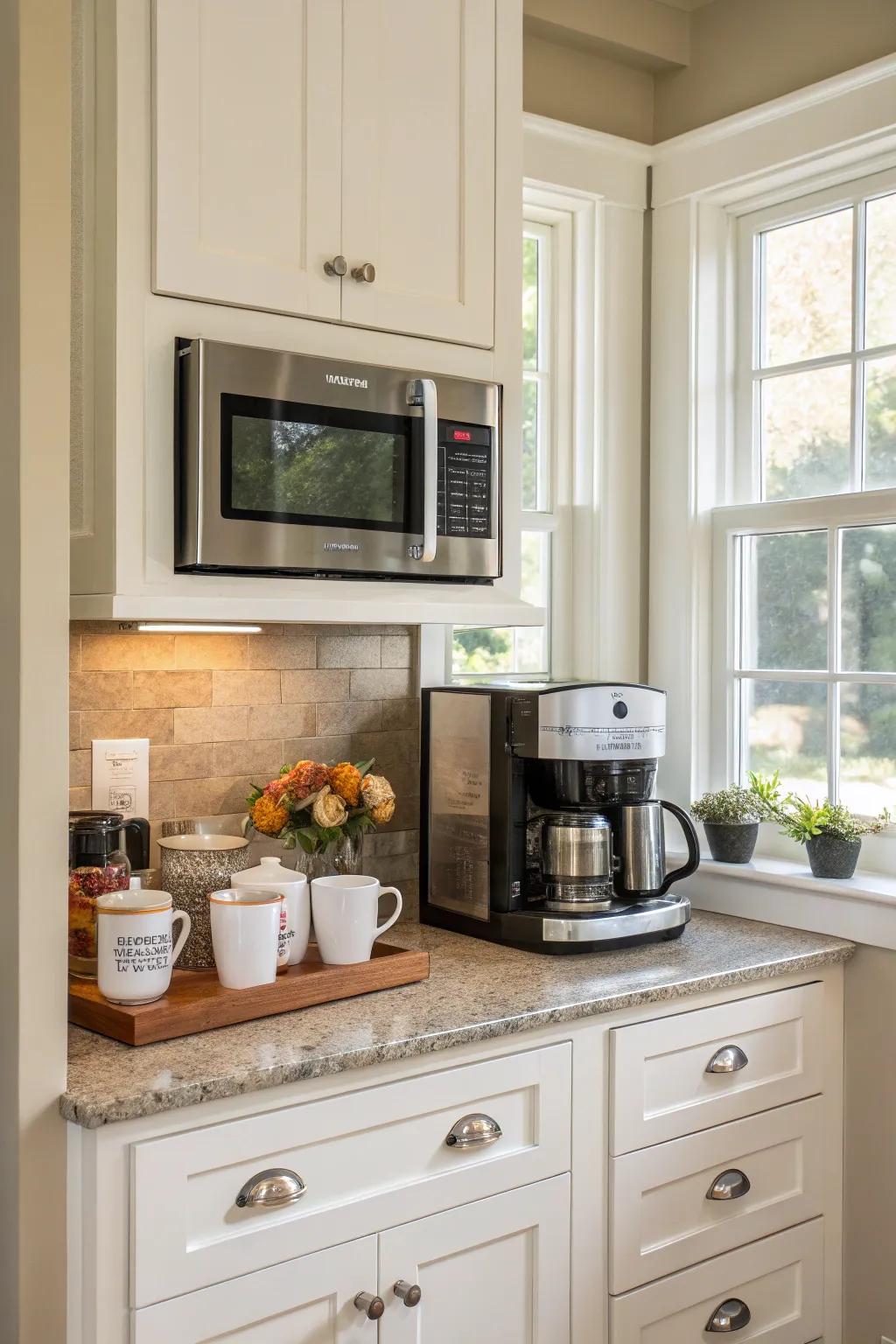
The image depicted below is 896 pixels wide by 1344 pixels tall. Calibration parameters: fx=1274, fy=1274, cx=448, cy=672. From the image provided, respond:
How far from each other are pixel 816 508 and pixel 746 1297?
4.75 ft

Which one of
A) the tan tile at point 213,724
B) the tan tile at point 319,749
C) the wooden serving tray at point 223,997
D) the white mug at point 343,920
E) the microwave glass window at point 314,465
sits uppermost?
the microwave glass window at point 314,465

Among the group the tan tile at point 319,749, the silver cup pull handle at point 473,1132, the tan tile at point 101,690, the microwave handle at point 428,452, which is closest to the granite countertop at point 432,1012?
the silver cup pull handle at point 473,1132

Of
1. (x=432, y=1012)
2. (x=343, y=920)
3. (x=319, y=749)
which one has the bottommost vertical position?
(x=432, y=1012)

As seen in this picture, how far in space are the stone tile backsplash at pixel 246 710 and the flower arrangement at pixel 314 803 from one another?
187 millimetres

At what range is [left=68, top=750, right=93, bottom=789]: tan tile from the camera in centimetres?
202

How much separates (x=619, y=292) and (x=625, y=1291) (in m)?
1.94

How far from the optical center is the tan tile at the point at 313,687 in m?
2.31

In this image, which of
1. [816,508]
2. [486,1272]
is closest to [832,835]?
[816,508]

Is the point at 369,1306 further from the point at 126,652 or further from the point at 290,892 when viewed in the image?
the point at 126,652

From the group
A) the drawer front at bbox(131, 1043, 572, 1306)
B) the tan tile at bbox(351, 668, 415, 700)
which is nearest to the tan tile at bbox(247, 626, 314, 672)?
the tan tile at bbox(351, 668, 415, 700)

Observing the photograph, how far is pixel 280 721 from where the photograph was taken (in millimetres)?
2299

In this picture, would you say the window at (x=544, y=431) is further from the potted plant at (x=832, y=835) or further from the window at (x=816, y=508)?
the potted plant at (x=832, y=835)

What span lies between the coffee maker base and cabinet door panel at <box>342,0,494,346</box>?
3.19ft

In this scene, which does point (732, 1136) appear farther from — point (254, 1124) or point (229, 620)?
point (229, 620)
